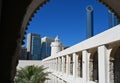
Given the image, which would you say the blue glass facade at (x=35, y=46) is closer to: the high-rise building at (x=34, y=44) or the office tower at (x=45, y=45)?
the high-rise building at (x=34, y=44)

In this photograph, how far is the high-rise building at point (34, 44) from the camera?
112 meters

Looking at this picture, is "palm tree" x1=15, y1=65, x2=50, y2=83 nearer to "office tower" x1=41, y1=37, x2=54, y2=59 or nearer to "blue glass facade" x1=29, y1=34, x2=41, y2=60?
"blue glass facade" x1=29, y1=34, x2=41, y2=60

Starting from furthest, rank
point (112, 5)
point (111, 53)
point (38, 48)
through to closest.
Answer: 1. point (38, 48)
2. point (111, 53)
3. point (112, 5)

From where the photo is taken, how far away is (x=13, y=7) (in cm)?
163

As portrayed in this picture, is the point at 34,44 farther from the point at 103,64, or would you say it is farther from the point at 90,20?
the point at 103,64

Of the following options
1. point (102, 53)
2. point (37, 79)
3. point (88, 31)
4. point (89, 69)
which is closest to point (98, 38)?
point (102, 53)

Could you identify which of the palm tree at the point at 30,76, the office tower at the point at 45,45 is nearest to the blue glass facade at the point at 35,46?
the office tower at the point at 45,45

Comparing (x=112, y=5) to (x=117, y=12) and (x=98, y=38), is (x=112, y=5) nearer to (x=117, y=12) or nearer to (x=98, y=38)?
(x=117, y=12)

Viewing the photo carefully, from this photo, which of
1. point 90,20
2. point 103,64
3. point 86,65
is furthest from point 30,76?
point 90,20

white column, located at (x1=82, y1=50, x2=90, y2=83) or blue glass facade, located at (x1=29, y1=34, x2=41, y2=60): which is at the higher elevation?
blue glass facade, located at (x1=29, y1=34, x2=41, y2=60)

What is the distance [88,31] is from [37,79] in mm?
80103

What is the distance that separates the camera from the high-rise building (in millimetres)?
112356

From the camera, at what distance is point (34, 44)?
115 m

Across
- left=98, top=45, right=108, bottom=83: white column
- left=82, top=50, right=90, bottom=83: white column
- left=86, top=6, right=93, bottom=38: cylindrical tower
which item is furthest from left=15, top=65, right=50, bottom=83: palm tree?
left=86, top=6, right=93, bottom=38: cylindrical tower
